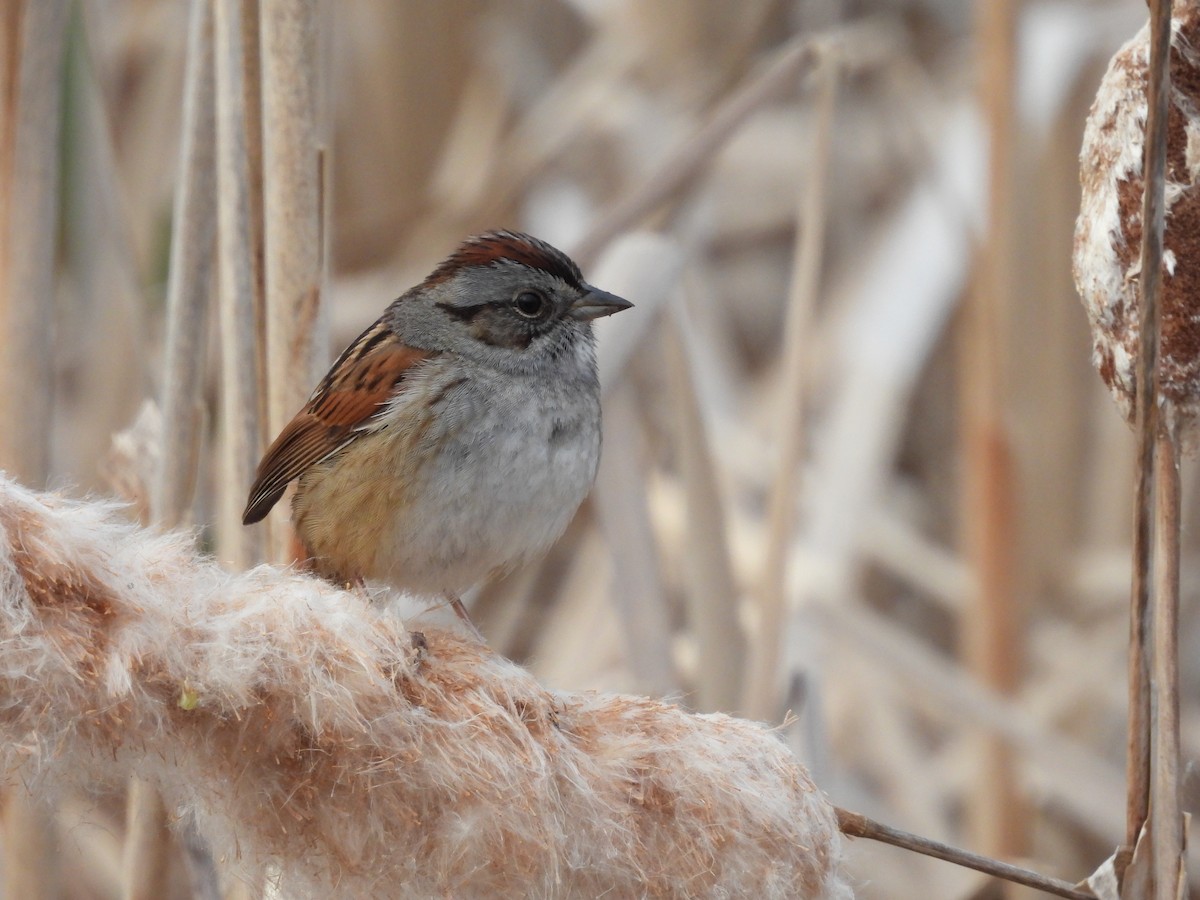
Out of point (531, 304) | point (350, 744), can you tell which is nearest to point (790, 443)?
point (531, 304)

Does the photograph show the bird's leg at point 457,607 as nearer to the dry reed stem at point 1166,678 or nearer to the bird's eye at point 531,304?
the bird's eye at point 531,304

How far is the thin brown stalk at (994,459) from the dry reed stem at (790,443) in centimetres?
31

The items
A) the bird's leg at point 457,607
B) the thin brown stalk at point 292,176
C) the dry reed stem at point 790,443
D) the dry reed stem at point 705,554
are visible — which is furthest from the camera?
the dry reed stem at point 705,554

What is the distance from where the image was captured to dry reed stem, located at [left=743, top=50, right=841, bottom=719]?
75.2 inches

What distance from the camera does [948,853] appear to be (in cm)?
105

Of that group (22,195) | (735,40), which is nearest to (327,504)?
(22,195)

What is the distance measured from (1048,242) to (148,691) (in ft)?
7.68

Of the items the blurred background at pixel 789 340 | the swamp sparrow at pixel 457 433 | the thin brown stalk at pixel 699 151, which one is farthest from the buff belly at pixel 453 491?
the thin brown stalk at pixel 699 151

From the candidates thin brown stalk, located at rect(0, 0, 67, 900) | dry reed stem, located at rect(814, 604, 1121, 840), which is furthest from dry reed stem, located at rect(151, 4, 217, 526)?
dry reed stem, located at rect(814, 604, 1121, 840)

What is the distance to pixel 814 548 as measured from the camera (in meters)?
2.80

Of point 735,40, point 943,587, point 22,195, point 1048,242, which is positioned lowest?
point 943,587

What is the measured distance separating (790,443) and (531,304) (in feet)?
1.40

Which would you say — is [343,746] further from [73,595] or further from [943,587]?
[943,587]

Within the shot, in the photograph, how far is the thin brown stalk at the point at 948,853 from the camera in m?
1.05
